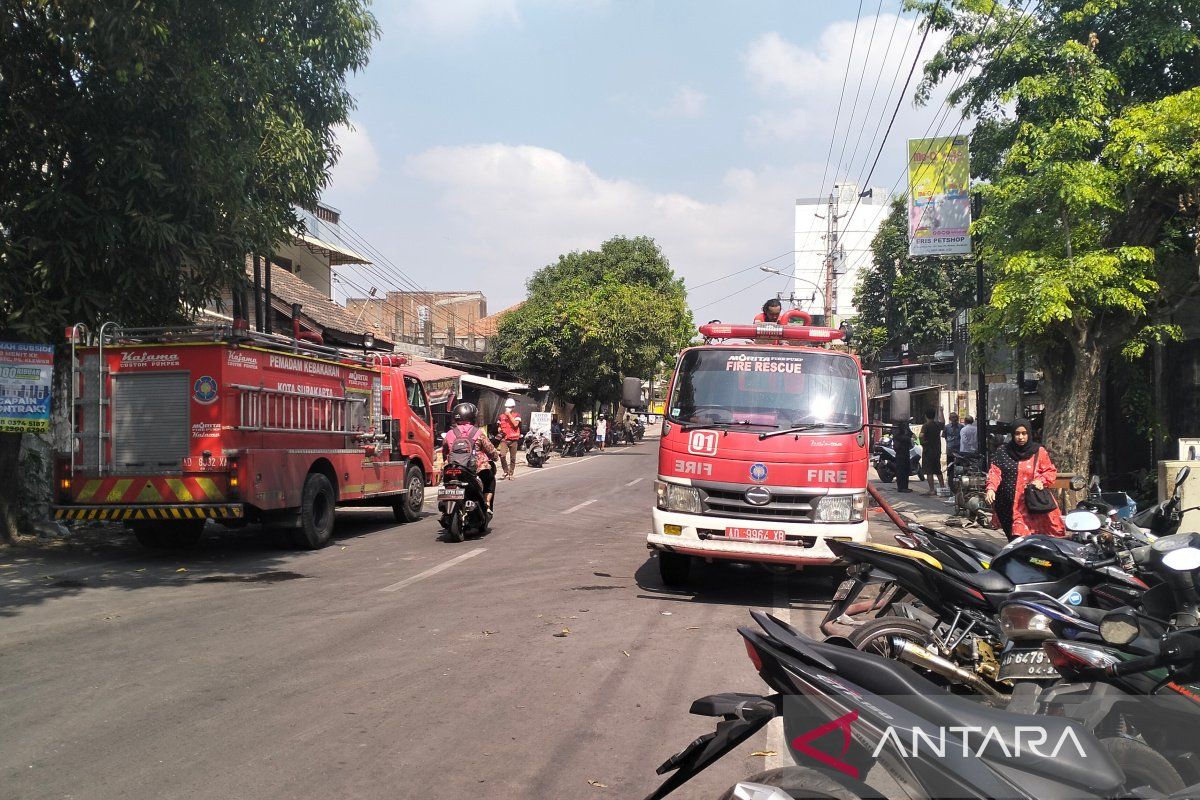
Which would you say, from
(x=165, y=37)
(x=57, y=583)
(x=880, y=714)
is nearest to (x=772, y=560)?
(x=880, y=714)

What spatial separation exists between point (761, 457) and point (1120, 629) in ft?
15.6

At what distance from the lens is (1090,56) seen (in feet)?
44.1

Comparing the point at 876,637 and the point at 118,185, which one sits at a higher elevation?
the point at 118,185

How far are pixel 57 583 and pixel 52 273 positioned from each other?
382 cm

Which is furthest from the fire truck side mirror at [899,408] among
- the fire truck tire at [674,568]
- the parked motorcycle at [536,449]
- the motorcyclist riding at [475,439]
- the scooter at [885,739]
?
the parked motorcycle at [536,449]

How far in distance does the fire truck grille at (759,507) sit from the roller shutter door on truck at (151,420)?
20.6 feet

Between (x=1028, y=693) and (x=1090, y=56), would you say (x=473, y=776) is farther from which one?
(x=1090, y=56)

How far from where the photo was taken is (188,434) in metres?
10.5

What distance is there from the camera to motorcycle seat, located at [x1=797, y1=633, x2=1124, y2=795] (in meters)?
2.51

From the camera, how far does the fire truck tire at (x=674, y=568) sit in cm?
869

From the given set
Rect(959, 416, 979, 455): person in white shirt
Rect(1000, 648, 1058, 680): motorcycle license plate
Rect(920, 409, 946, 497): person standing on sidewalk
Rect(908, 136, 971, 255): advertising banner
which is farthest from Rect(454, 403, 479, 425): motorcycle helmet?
Rect(959, 416, 979, 455): person in white shirt

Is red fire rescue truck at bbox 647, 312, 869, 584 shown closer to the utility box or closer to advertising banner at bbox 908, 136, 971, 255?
the utility box

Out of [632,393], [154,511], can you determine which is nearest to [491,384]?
[154,511]

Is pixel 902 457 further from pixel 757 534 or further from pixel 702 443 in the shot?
pixel 757 534
